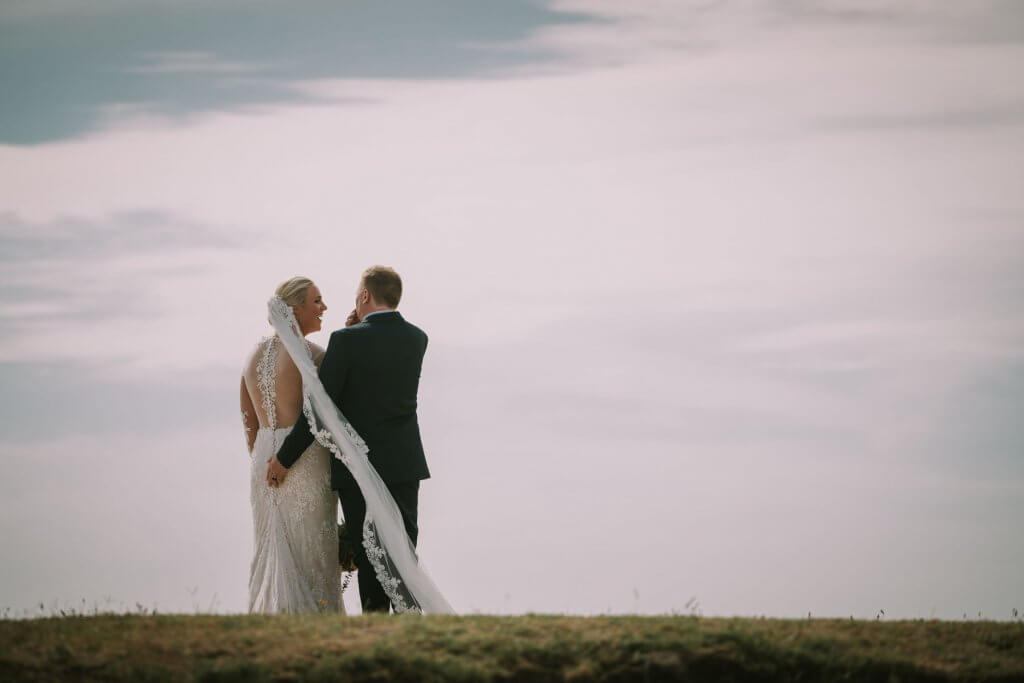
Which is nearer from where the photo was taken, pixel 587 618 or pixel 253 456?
pixel 587 618

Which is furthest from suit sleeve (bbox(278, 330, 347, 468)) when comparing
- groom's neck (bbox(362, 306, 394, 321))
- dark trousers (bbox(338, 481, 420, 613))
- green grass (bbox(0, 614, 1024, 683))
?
green grass (bbox(0, 614, 1024, 683))

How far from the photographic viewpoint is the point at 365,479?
1144cm

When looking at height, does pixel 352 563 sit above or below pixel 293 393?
below

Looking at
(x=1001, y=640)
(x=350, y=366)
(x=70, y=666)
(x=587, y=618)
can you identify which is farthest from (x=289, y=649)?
(x=1001, y=640)

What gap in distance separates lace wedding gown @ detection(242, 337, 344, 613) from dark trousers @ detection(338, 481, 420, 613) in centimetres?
30

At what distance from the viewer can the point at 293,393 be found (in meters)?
11.8

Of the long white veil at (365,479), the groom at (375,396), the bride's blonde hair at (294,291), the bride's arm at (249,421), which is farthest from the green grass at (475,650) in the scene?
the bride's blonde hair at (294,291)

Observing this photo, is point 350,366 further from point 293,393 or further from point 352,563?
point 352,563

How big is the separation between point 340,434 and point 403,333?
1063 mm

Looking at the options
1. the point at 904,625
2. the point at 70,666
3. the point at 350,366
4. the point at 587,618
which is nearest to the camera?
the point at 70,666

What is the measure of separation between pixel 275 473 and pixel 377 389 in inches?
47.8

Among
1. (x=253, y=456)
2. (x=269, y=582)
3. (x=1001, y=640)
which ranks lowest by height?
(x=1001, y=640)

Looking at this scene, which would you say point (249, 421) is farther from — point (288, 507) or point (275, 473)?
point (288, 507)

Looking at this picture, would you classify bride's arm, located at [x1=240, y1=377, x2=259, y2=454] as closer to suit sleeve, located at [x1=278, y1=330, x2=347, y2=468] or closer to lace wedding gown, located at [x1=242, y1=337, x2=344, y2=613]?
lace wedding gown, located at [x1=242, y1=337, x2=344, y2=613]
